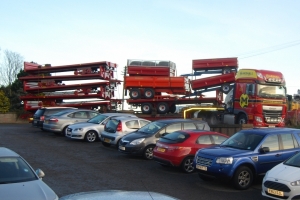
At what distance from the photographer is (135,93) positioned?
3131 cm

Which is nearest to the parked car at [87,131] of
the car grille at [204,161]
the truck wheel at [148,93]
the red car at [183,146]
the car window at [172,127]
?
the car window at [172,127]

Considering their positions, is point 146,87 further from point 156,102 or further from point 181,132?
point 181,132

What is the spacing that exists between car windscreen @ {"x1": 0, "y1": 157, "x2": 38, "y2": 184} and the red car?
576 centimetres

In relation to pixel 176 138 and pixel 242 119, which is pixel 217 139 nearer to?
pixel 176 138

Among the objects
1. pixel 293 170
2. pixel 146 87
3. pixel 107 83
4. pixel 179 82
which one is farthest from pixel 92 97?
pixel 293 170

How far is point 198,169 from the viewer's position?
11125 millimetres

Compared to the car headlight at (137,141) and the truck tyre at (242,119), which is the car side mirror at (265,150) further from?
the truck tyre at (242,119)

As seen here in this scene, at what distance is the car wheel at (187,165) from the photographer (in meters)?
12.6

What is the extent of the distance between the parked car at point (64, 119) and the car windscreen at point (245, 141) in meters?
12.9

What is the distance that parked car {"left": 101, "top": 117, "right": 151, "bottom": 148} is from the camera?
1755 centimetres

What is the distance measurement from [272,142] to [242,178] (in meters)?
1.44

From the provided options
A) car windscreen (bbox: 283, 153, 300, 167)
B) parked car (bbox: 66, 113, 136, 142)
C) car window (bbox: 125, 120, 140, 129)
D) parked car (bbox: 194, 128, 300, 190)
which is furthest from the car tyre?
parked car (bbox: 66, 113, 136, 142)

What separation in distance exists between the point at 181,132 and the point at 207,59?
59.8 ft

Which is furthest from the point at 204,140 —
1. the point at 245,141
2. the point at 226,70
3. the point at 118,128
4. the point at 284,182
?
the point at 226,70
